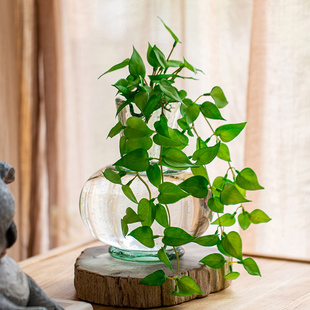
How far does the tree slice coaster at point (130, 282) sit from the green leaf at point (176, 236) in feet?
0.26

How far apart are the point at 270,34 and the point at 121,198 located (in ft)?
2.07

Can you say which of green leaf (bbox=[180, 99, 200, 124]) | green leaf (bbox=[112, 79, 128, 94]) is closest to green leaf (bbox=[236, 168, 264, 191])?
green leaf (bbox=[180, 99, 200, 124])

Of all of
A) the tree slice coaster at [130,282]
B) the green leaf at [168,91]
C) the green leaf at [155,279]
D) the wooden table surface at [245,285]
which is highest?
the green leaf at [168,91]

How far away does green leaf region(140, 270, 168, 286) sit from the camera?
64 centimetres

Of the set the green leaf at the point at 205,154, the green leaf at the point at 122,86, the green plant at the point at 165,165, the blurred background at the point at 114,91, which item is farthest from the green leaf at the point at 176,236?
the blurred background at the point at 114,91

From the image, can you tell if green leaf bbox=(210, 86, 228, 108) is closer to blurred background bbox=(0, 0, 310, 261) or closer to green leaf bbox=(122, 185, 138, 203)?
green leaf bbox=(122, 185, 138, 203)

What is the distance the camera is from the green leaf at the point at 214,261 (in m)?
0.68

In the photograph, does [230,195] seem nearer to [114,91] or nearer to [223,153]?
[223,153]

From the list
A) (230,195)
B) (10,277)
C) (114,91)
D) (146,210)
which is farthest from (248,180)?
(114,91)

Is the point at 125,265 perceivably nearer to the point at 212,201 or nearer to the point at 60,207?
the point at 212,201

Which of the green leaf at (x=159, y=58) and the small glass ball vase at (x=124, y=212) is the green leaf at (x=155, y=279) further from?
the green leaf at (x=159, y=58)

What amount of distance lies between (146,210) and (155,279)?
0.10 m

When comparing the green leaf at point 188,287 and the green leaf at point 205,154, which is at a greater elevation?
the green leaf at point 205,154

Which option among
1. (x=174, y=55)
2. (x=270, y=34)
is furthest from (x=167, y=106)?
(x=174, y=55)
